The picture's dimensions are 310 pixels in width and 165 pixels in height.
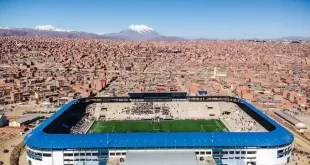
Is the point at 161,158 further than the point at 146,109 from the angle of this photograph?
No

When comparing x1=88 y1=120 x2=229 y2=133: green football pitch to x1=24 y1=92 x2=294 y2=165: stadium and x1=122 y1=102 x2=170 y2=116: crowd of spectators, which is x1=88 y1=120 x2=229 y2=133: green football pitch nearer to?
x1=122 y1=102 x2=170 y2=116: crowd of spectators

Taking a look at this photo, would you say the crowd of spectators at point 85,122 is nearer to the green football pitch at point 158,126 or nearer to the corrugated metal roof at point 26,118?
the green football pitch at point 158,126

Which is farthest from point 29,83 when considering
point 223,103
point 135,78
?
point 223,103

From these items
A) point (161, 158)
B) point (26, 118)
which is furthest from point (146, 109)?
point (161, 158)

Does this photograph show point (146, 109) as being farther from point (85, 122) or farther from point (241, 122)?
point (241, 122)

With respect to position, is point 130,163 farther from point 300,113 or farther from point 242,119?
point 300,113

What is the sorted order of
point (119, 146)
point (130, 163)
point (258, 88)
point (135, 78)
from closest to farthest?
1. point (130, 163)
2. point (119, 146)
3. point (258, 88)
4. point (135, 78)
